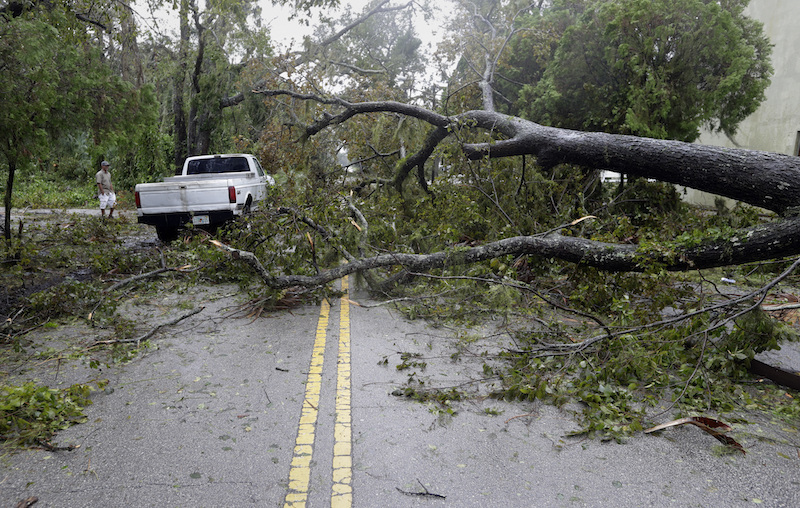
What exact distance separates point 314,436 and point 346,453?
0.33m

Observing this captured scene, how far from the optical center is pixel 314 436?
3.83 meters

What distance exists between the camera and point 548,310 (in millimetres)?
7492

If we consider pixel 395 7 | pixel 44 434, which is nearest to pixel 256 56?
pixel 395 7

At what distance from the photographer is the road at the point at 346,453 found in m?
3.13

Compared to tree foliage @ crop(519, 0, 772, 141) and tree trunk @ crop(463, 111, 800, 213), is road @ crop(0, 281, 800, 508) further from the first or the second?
tree foliage @ crop(519, 0, 772, 141)

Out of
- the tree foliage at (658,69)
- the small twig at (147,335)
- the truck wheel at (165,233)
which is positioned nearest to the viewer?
the small twig at (147,335)

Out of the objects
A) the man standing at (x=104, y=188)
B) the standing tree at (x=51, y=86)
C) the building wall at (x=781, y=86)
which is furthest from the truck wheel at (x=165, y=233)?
the building wall at (x=781, y=86)

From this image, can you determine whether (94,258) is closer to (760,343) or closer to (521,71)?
(760,343)

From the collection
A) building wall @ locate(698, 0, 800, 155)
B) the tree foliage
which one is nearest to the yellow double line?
the tree foliage

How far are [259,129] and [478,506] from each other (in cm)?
2066

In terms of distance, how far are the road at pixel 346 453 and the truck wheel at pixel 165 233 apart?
8.27 m

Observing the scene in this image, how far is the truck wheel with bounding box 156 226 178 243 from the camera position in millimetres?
12875

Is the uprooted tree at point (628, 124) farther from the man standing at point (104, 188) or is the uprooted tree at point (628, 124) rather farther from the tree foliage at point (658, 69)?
the man standing at point (104, 188)

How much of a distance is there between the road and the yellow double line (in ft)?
0.04
